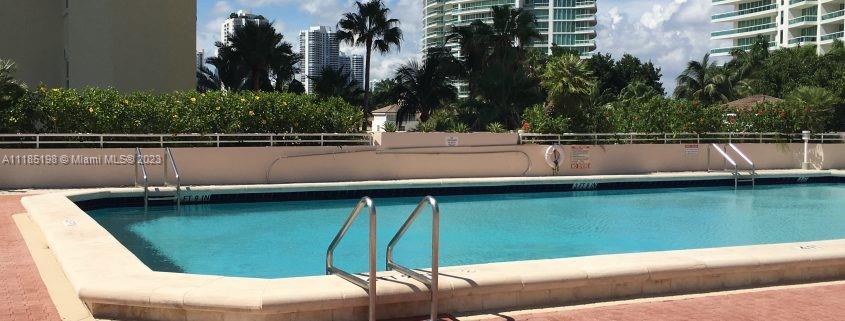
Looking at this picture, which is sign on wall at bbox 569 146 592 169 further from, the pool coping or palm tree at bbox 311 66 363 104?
palm tree at bbox 311 66 363 104

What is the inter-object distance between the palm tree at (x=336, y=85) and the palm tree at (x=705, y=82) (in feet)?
89.5

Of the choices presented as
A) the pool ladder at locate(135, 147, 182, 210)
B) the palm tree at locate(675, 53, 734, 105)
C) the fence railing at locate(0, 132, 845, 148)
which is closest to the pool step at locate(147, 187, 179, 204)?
the pool ladder at locate(135, 147, 182, 210)

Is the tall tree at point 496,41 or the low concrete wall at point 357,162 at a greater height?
the tall tree at point 496,41

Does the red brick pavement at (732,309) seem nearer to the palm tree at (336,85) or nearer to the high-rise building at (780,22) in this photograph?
the palm tree at (336,85)

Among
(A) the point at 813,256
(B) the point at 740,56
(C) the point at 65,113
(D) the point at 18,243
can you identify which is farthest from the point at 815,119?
(B) the point at 740,56

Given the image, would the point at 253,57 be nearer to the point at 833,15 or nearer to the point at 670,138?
the point at 670,138

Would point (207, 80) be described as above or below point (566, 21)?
below

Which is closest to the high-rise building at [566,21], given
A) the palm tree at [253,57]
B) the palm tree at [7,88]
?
the palm tree at [253,57]

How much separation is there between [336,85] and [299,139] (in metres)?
18.1

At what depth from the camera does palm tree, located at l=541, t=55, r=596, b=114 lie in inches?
829

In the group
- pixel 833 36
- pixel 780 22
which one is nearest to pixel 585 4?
pixel 780 22

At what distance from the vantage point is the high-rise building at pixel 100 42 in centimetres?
2284

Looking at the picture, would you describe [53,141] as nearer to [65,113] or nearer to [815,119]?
[65,113]

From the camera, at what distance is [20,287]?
6395mm
